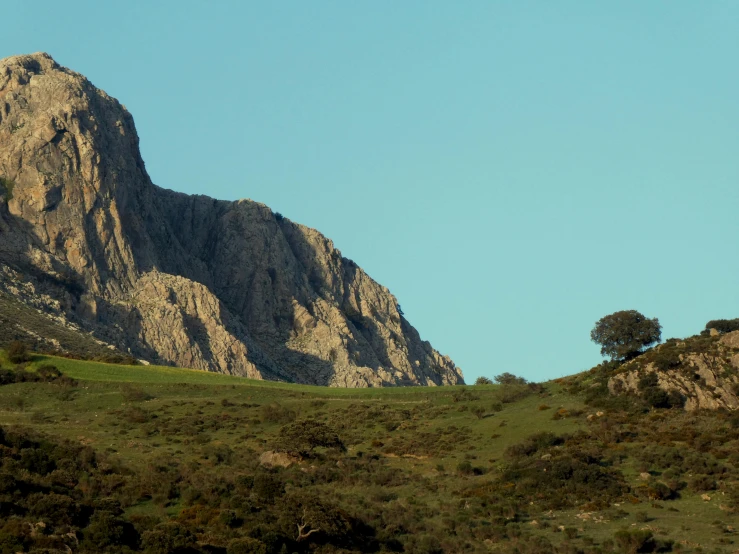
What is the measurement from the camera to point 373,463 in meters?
79.6

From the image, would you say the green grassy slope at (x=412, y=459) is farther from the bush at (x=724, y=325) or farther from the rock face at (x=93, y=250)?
the rock face at (x=93, y=250)

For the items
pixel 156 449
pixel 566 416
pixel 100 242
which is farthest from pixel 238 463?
pixel 100 242

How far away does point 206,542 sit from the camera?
52344mm

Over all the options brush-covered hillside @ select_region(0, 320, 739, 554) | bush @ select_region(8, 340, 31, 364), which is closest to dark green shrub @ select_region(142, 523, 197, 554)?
brush-covered hillside @ select_region(0, 320, 739, 554)

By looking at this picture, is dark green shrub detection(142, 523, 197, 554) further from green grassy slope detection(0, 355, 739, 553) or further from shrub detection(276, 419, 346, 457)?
shrub detection(276, 419, 346, 457)

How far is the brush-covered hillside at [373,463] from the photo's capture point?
2215 inches

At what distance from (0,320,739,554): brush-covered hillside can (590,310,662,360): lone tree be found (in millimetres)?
3350

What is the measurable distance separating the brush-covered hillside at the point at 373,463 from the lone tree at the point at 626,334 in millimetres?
3350

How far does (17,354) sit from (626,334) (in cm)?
5913

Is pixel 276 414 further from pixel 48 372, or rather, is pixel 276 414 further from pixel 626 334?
pixel 626 334

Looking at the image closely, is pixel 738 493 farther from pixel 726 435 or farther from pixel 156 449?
pixel 156 449

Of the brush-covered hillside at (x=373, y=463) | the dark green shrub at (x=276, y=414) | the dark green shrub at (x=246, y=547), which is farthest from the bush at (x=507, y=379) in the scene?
the dark green shrub at (x=246, y=547)

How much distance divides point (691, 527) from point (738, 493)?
6719mm

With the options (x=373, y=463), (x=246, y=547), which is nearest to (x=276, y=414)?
(x=373, y=463)
